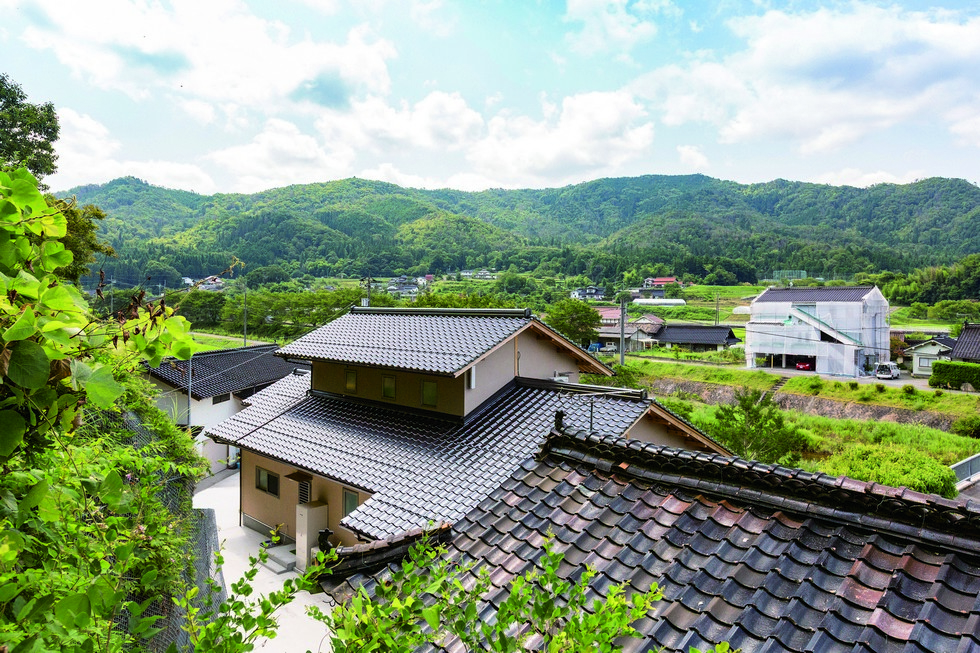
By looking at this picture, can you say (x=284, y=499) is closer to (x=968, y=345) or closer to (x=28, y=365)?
A: (x=28, y=365)

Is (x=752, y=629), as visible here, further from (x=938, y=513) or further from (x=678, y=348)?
(x=678, y=348)

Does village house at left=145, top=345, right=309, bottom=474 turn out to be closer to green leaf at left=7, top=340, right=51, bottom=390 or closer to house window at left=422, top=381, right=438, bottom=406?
house window at left=422, top=381, right=438, bottom=406

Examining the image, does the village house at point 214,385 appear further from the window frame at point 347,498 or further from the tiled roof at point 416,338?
the window frame at point 347,498

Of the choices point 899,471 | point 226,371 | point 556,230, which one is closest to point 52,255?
point 899,471

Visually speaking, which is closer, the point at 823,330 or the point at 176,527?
the point at 176,527

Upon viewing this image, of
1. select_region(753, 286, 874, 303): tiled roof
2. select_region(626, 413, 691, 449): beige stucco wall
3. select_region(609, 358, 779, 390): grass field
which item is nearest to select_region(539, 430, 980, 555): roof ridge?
select_region(626, 413, 691, 449): beige stucco wall

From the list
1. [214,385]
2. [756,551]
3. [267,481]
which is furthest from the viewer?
[214,385]

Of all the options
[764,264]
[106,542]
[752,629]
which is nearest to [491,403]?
[752,629]
